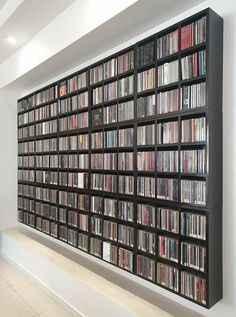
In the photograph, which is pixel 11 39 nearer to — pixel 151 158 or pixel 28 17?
pixel 28 17

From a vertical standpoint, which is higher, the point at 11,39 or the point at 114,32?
the point at 11,39

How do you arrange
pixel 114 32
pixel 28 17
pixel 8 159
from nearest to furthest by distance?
pixel 114 32 → pixel 28 17 → pixel 8 159

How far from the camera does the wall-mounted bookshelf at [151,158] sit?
1.60 m

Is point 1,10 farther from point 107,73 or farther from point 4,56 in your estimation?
point 107,73

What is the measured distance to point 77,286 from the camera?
2.21 metres

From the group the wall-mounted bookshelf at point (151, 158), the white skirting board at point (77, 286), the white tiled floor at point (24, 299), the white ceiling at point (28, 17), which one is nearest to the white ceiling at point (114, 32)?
the wall-mounted bookshelf at point (151, 158)

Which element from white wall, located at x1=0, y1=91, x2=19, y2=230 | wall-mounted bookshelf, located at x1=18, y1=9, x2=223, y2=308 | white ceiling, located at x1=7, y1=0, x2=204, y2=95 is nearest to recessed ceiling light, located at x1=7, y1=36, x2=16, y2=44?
white ceiling, located at x1=7, y1=0, x2=204, y2=95

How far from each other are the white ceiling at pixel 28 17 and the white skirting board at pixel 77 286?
8.45 ft

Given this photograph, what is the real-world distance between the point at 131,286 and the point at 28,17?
2842mm

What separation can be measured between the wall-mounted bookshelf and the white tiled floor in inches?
24.3

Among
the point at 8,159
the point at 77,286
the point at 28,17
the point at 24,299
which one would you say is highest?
the point at 28,17

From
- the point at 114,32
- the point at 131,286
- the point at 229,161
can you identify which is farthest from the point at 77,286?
the point at 114,32

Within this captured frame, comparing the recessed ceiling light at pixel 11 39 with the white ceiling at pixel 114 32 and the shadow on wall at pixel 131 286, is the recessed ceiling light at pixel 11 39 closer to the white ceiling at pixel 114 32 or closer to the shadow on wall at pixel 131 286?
the white ceiling at pixel 114 32

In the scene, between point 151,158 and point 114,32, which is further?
point 114,32
